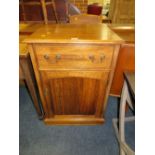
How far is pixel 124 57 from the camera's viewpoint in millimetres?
1293

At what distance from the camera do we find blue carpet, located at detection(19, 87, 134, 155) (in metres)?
1.31

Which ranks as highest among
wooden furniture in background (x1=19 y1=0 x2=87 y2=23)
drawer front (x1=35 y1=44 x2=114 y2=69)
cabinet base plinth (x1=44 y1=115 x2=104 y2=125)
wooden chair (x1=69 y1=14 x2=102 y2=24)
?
wooden furniture in background (x1=19 y1=0 x2=87 y2=23)

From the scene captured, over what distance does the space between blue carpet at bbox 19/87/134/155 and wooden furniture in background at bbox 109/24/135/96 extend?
15.0 inches

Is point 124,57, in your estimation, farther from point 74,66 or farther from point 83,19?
point 83,19

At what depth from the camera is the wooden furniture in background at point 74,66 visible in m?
1.07

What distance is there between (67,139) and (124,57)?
32.8 inches

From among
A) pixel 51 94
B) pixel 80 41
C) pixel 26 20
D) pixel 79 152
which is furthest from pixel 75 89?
pixel 26 20

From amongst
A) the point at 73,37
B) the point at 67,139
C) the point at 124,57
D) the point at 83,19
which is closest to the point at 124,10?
the point at 83,19

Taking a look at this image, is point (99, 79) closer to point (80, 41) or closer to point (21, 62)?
point (80, 41)

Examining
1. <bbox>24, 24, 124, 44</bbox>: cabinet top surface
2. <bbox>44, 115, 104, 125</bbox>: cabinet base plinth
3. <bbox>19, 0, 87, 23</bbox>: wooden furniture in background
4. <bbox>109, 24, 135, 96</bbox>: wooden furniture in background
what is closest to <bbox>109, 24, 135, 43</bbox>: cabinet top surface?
<bbox>109, 24, 135, 96</bbox>: wooden furniture in background

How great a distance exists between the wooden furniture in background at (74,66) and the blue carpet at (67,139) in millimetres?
169

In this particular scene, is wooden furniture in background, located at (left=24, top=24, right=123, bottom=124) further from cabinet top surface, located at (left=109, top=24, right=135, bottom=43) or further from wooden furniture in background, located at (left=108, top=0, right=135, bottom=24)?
wooden furniture in background, located at (left=108, top=0, right=135, bottom=24)
